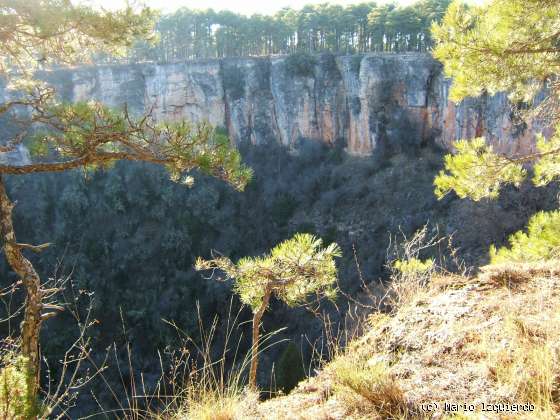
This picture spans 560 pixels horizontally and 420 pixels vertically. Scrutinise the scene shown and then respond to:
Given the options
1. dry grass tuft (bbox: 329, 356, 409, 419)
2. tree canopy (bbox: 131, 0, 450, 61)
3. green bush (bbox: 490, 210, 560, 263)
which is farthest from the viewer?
tree canopy (bbox: 131, 0, 450, 61)

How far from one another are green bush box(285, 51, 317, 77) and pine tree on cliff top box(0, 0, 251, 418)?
1763 centimetres

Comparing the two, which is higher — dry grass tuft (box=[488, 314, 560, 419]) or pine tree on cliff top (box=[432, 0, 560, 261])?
pine tree on cliff top (box=[432, 0, 560, 261])

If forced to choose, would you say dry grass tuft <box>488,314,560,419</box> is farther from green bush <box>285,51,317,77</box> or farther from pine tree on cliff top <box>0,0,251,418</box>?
green bush <box>285,51,317,77</box>

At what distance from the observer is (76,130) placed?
2.46m

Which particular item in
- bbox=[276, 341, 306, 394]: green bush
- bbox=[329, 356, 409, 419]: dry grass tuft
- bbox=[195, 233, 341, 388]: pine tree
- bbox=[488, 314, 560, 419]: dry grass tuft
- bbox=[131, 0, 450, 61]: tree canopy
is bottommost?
bbox=[276, 341, 306, 394]: green bush

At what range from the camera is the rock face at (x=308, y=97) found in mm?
16984

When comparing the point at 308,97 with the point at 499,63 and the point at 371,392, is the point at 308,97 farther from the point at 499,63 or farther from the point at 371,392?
the point at 371,392

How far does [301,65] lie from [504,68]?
17191 mm

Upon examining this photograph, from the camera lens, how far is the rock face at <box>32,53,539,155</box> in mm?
16984

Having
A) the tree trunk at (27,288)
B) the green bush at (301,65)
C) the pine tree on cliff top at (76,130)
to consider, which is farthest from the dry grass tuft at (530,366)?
the green bush at (301,65)

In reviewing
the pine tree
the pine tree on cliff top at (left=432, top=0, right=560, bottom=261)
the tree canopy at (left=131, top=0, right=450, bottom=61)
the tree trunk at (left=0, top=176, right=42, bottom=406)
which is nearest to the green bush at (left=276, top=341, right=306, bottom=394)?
A: the pine tree

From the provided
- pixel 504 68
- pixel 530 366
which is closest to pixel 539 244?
pixel 504 68

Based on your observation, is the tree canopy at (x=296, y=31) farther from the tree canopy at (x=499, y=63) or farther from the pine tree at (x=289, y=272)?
the pine tree at (x=289, y=272)

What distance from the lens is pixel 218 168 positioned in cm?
273
